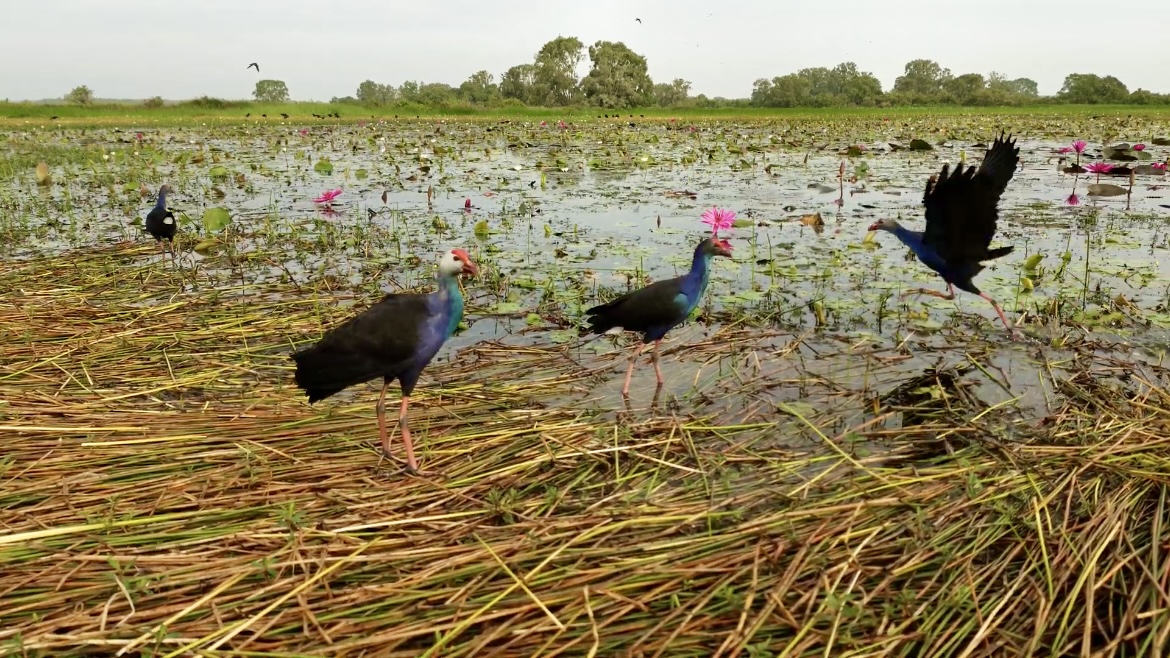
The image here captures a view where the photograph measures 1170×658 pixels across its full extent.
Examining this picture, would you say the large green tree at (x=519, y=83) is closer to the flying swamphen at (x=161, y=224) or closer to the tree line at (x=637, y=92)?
the tree line at (x=637, y=92)

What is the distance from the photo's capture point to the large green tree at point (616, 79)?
153 feet

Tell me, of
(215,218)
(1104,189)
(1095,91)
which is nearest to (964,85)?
(1095,91)

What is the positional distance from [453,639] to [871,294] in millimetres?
4520

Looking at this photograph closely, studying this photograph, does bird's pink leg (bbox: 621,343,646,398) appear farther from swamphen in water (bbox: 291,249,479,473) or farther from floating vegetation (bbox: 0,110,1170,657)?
swamphen in water (bbox: 291,249,479,473)

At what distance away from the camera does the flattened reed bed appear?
188cm

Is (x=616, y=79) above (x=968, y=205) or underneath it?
above

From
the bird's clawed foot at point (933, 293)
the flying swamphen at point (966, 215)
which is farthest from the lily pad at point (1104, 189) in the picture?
the flying swamphen at point (966, 215)

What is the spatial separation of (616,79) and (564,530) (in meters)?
48.9

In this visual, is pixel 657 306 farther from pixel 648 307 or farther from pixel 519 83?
pixel 519 83

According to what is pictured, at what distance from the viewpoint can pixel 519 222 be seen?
8.43m

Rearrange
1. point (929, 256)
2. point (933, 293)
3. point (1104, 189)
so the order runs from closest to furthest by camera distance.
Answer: point (929, 256) → point (933, 293) → point (1104, 189)

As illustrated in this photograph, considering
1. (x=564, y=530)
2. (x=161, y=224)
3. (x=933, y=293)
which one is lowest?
(x=564, y=530)

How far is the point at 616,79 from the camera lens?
1871 inches

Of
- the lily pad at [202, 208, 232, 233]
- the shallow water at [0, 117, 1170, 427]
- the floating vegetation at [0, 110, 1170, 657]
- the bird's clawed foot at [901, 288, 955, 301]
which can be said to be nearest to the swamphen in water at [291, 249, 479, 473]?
the floating vegetation at [0, 110, 1170, 657]
